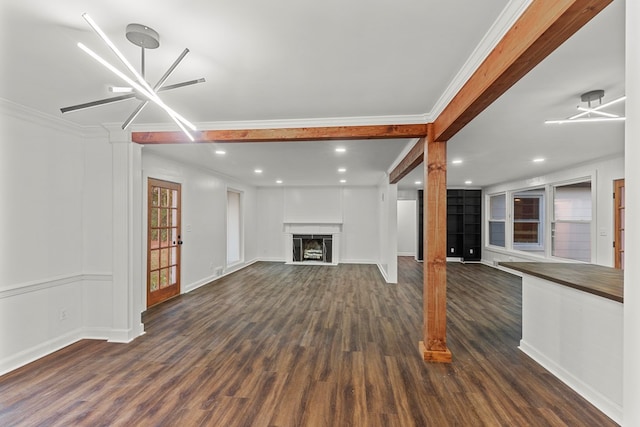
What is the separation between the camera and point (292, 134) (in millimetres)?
3006

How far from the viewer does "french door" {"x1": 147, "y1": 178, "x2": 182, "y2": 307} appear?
446 cm

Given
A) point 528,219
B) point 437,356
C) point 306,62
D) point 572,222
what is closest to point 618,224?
point 572,222

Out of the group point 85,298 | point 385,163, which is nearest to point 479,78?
point 385,163

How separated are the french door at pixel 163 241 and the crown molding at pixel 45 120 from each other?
1.24 m

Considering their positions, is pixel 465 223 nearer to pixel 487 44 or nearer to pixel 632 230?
pixel 487 44

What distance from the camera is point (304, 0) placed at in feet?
4.43

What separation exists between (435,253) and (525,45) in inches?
73.9

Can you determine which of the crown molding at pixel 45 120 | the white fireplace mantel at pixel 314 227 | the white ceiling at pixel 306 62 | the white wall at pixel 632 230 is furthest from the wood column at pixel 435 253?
the white fireplace mantel at pixel 314 227

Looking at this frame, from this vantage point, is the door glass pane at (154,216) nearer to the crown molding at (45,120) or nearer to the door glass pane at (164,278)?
the door glass pane at (164,278)

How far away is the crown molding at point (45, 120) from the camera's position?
2557mm

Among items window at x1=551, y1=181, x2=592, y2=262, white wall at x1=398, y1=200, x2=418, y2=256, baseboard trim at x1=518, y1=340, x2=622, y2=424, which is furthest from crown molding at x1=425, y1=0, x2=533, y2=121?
white wall at x1=398, y1=200, x2=418, y2=256

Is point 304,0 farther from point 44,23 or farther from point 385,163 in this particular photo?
point 385,163

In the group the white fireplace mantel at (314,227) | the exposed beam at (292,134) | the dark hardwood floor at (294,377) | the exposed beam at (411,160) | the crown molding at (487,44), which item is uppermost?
the crown molding at (487,44)

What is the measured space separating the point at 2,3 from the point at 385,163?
4619 mm
